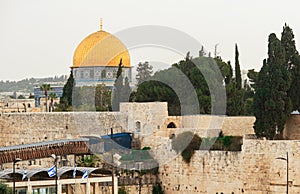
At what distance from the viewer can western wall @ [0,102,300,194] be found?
25.5 m

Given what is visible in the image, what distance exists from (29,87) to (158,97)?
319ft

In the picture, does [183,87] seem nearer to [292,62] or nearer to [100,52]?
[292,62]

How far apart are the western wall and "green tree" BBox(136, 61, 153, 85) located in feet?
16.1

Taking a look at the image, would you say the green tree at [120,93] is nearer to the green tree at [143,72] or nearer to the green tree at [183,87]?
the green tree at [183,87]

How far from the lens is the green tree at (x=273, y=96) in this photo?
26391 mm

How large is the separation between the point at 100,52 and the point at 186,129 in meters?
20.0

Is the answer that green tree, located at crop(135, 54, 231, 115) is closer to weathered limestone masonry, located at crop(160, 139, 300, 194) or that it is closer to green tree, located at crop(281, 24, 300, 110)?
weathered limestone masonry, located at crop(160, 139, 300, 194)

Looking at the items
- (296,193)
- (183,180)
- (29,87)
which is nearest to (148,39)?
(183,180)

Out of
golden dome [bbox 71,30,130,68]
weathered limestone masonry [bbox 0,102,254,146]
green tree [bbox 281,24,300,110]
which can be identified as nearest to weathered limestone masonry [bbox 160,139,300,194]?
weathered limestone masonry [bbox 0,102,254,146]

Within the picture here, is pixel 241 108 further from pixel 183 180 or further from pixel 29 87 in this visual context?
pixel 29 87

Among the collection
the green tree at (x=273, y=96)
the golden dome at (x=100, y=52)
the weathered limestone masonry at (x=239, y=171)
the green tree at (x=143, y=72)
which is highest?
the golden dome at (x=100, y=52)

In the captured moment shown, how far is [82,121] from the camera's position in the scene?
3256 centimetres

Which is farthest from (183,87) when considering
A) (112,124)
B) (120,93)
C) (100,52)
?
(100,52)

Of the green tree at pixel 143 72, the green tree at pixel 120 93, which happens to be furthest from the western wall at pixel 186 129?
the green tree at pixel 143 72
